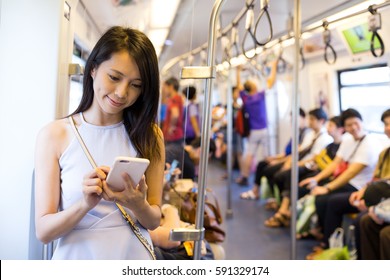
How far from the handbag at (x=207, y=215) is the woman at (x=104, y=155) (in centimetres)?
40

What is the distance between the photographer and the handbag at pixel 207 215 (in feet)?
4.23

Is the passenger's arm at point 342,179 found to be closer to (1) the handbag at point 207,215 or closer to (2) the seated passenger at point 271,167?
(1) the handbag at point 207,215

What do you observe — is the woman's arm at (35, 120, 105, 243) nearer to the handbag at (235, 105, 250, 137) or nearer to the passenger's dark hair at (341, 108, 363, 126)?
the passenger's dark hair at (341, 108, 363, 126)

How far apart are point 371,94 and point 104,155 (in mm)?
1502

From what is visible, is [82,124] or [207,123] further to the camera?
[207,123]

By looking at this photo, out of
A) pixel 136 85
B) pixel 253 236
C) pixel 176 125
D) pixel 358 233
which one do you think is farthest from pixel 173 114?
pixel 253 236

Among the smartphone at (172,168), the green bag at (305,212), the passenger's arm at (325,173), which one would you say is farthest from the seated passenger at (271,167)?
the smartphone at (172,168)

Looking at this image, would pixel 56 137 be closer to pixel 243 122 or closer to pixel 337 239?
pixel 337 239

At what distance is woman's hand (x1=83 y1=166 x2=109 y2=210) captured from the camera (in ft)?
2.37

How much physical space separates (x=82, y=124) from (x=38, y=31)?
33cm

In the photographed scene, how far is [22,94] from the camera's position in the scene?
38.1 inches

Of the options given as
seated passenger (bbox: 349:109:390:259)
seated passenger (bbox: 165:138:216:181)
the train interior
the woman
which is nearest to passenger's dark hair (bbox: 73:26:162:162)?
the woman

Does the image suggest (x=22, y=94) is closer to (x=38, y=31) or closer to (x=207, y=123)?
(x=38, y=31)
